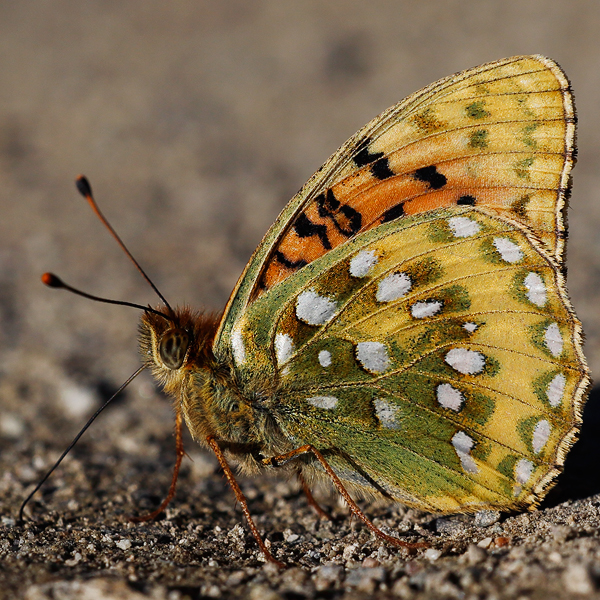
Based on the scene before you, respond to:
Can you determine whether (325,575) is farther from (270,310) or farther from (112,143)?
(112,143)

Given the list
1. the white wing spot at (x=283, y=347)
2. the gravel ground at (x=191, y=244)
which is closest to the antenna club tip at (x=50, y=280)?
the white wing spot at (x=283, y=347)

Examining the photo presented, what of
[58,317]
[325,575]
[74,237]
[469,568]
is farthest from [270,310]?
[74,237]

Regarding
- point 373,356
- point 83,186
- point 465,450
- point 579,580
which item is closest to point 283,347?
point 373,356

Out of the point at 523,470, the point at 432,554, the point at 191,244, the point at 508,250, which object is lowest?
the point at 432,554

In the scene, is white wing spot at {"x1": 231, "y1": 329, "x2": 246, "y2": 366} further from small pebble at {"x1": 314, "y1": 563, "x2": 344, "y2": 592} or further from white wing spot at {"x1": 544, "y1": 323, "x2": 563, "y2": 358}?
white wing spot at {"x1": 544, "y1": 323, "x2": 563, "y2": 358}

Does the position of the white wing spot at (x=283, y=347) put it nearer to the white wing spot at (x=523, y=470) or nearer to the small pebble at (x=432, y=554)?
the small pebble at (x=432, y=554)

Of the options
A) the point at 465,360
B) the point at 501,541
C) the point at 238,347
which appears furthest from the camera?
the point at 238,347

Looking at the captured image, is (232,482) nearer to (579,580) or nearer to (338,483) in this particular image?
(338,483)
